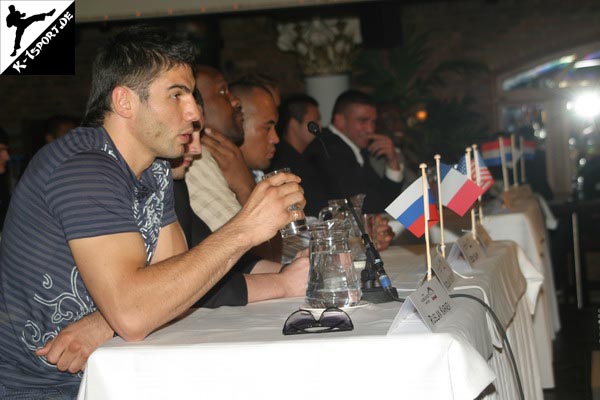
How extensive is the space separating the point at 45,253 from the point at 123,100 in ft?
1.29

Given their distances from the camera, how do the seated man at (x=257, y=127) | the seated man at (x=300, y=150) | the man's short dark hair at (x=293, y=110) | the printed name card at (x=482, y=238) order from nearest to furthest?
the printed name card at (x=482, y=238) < the seated man at (x=257, y=127) < the seated man at (x=300, y=150) < the man's short dark hair at (x=293, y=110)

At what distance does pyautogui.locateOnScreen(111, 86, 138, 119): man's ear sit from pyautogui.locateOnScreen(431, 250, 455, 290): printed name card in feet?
2.58

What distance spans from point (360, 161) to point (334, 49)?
3.00 meters

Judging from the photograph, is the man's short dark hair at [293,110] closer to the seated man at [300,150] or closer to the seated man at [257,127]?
the seated man at [300,150]

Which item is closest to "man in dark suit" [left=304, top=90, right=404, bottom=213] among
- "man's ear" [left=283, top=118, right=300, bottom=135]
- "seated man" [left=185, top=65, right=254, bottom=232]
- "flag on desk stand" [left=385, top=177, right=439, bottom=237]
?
"man's ear" [left=283, top=118, right=300, bottom=135]

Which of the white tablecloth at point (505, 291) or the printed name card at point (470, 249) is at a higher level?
the printed name card at point (470, 249)

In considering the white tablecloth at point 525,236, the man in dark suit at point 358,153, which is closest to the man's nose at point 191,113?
the white tablecloth at point 525,236

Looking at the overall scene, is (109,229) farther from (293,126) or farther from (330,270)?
(293,126)

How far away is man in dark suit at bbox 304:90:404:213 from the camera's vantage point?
5.24 metres

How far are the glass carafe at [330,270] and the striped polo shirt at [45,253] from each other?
1.43ft

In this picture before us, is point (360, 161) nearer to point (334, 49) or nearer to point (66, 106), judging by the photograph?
point (334, 49)

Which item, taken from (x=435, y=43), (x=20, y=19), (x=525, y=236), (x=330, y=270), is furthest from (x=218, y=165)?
(x=435, y=43)

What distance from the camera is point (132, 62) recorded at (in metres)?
2.05

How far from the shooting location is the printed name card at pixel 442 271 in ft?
6.86
